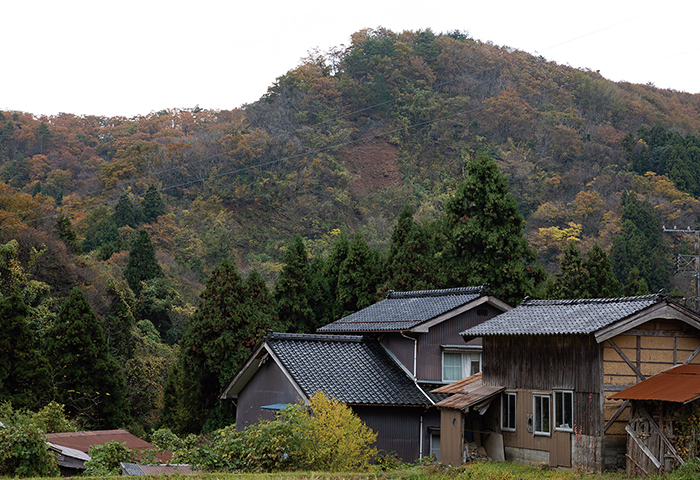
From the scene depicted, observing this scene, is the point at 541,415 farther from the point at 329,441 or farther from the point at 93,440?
the point at 93,440

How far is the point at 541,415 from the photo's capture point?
18422mm

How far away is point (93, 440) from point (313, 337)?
7.07 metres

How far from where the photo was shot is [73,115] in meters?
97.5

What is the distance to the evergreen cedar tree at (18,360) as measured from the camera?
83.4ft

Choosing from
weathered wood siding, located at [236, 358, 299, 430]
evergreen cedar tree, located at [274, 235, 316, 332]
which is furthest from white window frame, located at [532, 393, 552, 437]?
evergreen cedar tree, located at [274, 235, 316, 332]

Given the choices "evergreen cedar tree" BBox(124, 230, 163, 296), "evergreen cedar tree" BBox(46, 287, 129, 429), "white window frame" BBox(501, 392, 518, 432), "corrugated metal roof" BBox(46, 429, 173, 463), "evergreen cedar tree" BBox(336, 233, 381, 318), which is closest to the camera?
"white window frame" BBox(501, 392, 518, 432)

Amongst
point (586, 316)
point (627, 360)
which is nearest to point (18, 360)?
point (586, 316)

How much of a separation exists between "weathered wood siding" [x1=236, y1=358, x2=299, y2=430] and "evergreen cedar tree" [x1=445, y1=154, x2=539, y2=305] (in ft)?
35.1

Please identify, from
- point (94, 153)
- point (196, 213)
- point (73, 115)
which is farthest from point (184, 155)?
point (73, 115)

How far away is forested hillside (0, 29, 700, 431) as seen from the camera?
105ft

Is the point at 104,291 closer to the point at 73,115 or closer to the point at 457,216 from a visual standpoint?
the point at 457,216

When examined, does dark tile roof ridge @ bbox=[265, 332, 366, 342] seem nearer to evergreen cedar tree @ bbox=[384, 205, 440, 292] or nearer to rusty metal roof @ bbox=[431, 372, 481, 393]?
rusty metal roof @ bbox=[431, 372, 481, 393]

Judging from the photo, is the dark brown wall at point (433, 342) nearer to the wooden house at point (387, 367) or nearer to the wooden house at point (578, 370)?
the wooden house at point (387, 367)

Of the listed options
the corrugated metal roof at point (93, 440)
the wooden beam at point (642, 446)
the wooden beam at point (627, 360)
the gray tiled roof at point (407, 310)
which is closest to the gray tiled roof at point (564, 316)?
the wooden beam at point (627, 360)
